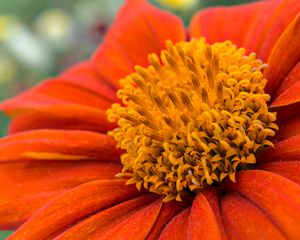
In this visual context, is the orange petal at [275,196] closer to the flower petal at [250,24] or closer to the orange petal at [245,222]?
the orange petal at [245,222]

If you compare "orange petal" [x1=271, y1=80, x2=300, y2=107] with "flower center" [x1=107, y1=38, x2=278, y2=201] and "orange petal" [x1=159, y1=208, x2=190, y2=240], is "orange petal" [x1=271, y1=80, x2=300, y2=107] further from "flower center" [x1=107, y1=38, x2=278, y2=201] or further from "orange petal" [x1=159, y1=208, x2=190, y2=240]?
"orange petal" [x1=159, y1=208, x2=190, y2=240]

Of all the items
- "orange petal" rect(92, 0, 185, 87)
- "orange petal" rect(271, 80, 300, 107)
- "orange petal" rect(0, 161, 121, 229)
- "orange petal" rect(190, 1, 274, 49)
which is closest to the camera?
"orange petal" rect(271, 80, 300, 107)

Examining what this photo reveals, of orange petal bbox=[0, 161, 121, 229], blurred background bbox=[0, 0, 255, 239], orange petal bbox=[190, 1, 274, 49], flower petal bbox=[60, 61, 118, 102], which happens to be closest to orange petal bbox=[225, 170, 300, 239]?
orange petal bbox=[0, 161, 121, 229]

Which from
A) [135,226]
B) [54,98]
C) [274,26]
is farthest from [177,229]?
[54,98]

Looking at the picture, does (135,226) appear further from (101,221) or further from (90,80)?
(90,80)

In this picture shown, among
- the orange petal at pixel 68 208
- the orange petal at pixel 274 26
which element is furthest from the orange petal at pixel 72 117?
the orange petal at pixel 274 26
